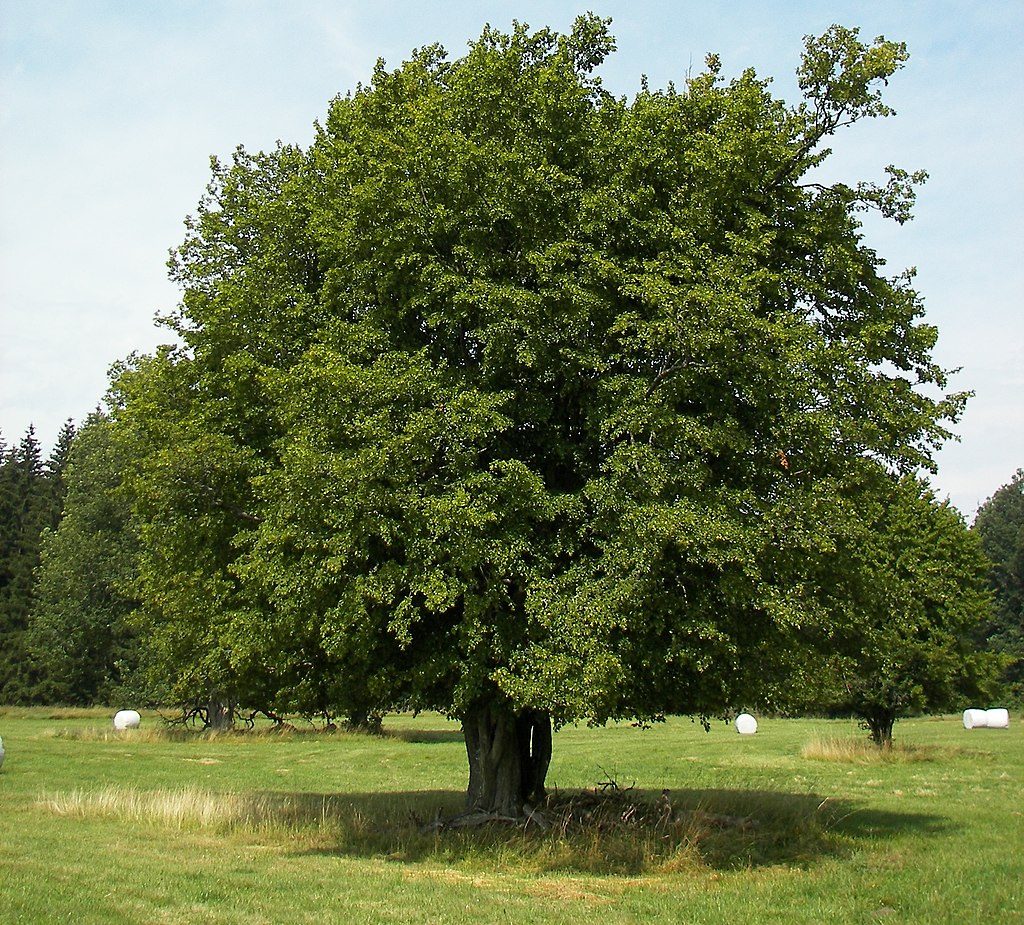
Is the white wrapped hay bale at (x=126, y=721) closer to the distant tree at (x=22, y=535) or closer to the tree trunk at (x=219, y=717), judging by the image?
the tree trunk at (x=219, y=717)

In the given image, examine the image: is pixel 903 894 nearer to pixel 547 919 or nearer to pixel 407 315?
pixel 547 919

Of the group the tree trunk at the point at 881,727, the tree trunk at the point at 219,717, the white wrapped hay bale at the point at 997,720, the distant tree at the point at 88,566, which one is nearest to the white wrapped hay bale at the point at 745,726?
the white wrapped hay bale at the point at 997,720

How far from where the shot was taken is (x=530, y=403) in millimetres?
15781

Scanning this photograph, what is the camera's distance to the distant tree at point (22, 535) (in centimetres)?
7494

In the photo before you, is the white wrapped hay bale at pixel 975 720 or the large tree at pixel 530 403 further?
the white wrapped hay bale at pixel 975 720

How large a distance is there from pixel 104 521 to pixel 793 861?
1842 inches

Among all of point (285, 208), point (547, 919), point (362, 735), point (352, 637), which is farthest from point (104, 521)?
point (547, 919)

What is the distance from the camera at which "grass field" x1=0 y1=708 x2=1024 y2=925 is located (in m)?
11.4

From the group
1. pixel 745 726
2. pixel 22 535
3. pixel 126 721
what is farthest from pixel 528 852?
pixel 22 535

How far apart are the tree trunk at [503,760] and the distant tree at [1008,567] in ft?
214

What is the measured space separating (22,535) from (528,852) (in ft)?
264

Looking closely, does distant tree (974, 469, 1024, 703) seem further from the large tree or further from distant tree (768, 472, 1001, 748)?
the large tree

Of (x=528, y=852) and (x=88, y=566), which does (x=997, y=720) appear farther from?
(x=88, y=566)

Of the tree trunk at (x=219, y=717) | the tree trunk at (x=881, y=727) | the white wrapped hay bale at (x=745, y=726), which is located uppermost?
the tree trunk at (x=881, y=727)
